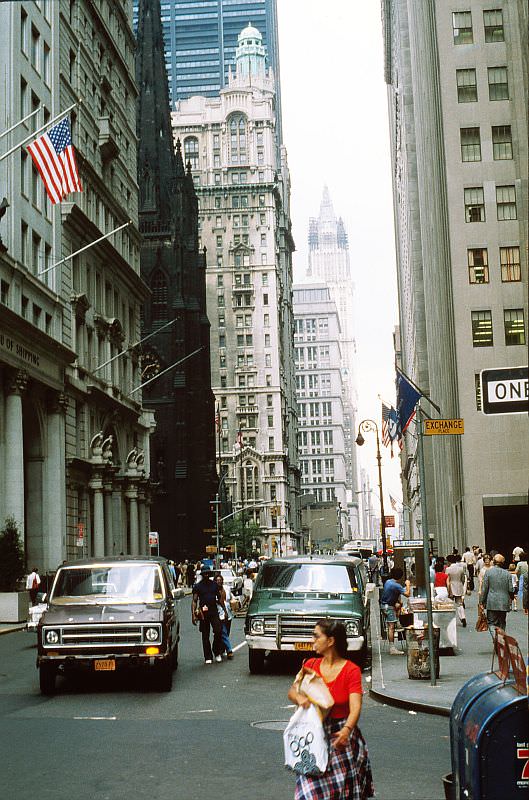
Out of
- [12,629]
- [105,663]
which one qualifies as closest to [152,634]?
[105,663]

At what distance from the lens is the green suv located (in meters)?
17.7

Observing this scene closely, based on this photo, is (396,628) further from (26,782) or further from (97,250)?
(97,250)

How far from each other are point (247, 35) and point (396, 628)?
606ft

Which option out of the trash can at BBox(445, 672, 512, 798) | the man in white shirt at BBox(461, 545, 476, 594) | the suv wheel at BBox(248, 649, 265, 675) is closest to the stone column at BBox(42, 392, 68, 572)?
the man in white shirt at BBox(461, 545, 476, 594)

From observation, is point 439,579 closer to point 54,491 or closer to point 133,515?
point 54,491

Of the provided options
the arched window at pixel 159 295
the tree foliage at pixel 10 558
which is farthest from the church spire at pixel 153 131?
the tree foliage at pixel 10 558

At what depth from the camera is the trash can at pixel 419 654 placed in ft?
53.4

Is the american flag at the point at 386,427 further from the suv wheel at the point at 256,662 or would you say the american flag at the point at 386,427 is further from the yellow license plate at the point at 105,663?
the yellow license plate at the point at 105,663

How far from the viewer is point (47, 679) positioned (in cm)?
1575

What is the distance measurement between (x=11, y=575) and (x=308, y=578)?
17.4 metres

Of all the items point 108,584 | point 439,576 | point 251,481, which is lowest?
point 439,576

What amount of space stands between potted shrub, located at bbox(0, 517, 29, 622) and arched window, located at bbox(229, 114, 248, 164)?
437 feet

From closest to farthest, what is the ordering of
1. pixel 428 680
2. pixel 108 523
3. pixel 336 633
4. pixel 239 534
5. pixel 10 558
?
pixel 336 633
pixel 428 680
pixel 10 558
pixel 108 523
pixel 239 534

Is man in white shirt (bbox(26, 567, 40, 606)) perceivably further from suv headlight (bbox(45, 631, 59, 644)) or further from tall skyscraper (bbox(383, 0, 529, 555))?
suv headlight (bbox(45, 631, 59, 644))
